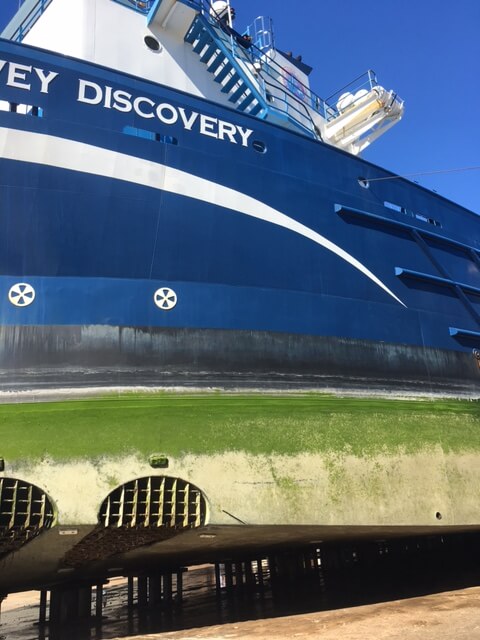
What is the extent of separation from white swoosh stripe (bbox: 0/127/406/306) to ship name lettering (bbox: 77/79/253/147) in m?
0.66

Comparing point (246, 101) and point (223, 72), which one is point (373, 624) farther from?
point (223, 72)

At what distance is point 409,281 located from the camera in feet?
26.6

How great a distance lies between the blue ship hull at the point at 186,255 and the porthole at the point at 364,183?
0.24 meters

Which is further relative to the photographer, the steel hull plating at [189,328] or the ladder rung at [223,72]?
the ladder rung at [223,72]

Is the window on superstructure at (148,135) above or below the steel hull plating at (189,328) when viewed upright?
above

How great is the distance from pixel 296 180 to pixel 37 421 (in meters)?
4.61

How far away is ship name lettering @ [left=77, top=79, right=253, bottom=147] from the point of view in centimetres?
629

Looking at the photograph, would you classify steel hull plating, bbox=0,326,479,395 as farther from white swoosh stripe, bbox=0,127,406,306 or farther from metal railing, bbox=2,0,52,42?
metal railing, bbox=2,0,52,42

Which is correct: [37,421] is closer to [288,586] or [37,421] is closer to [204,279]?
[204,279]

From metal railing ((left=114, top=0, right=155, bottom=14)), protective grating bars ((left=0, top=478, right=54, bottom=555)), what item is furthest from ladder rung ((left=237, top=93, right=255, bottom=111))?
protective grating bars ((left=0, top=478, right=54, bottom=555))

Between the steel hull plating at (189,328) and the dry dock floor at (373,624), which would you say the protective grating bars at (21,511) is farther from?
the dry dock floor at (373,624)

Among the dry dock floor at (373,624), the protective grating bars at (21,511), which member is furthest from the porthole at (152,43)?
the dry dock floor at (373,624)

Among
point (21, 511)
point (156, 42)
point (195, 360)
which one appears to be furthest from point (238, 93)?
point (21, 511)

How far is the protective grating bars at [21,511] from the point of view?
4770mm
